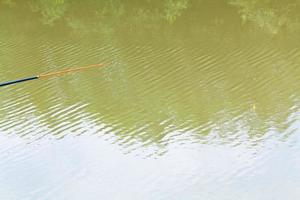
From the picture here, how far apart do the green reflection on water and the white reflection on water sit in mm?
527

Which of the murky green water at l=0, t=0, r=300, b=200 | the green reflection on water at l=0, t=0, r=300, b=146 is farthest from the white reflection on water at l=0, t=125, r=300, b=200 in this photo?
the green reflection on water at l=0, t=0, r=300, b=146

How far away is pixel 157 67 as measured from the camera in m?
12.9

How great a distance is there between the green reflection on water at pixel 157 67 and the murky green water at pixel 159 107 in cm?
3

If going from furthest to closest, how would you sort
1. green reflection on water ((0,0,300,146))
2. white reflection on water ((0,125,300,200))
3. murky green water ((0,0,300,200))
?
green reflection on water ((0,0,300,146)) < murky green water ((0,0,300,200)) < white reflection on water ((0,125,300,200))

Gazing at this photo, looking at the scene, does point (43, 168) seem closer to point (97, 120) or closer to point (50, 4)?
point (97, 120)

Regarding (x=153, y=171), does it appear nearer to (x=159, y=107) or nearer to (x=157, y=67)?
(x=159, y=107)

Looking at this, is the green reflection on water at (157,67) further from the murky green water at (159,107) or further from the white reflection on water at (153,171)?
the white reflection on water at (153,171)

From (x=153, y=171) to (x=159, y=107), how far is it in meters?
2.35

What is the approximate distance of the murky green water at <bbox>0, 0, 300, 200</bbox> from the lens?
8406mm

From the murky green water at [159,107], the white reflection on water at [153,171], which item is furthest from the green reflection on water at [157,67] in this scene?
the white reflection on water at [153,171]

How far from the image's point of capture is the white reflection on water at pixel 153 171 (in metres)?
8.02

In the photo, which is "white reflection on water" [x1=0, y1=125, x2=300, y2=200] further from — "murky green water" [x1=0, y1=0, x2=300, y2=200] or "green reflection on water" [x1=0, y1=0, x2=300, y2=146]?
"green reflection on water" [x1=0, y1=0, x2=300, y2=146]

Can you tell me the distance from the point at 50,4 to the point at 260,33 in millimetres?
7871

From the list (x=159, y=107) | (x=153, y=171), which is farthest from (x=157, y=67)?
(x=153, y=171)
